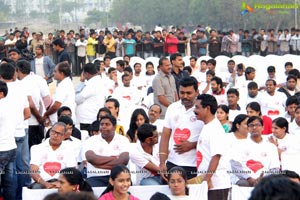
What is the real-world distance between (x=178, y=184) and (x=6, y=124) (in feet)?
7.08

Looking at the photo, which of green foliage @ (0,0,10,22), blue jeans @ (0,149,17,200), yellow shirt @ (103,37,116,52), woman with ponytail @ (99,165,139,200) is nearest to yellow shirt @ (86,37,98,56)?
yellow shirt @ (103,37,116,52)

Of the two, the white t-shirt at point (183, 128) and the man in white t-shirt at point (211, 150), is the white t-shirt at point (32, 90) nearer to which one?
the white t-shirt at point (183, 128)

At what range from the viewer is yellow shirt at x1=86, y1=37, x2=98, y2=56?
90.7 feet

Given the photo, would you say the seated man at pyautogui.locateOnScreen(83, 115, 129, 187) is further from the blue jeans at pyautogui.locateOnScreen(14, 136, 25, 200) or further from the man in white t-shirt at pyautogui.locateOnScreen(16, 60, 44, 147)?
the man in white t-shirt at pyautogui.locateOnScreen(16, 60, 44, 147)

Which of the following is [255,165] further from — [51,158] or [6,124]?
[6,124]

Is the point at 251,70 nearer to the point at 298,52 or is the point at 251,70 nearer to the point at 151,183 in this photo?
the point at 151,183

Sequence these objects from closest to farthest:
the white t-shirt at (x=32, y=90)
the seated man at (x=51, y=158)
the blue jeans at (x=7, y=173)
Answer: the seated man at (x=51, y=158)
the blue jeans at (x=7, y=173)
the white t-shirt at (x=32, y=90)

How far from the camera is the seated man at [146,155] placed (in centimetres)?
832

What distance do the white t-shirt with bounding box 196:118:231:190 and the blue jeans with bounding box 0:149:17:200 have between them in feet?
7.45

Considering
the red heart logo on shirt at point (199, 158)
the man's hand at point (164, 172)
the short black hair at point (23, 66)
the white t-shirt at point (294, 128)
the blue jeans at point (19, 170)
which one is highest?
the short black hair at point (23, 66)

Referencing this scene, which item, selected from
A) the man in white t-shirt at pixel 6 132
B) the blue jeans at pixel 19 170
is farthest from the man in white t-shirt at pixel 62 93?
the man in white t-shirt at pixel 6 132

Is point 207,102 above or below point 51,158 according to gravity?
above

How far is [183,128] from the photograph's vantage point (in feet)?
25.9

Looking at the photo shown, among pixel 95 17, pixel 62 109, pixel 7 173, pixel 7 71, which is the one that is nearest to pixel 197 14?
pixel 95 17
